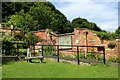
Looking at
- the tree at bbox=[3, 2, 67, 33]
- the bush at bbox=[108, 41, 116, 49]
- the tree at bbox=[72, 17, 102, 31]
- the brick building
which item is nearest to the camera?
the bush at bbox=[108, 41, 116, 49]

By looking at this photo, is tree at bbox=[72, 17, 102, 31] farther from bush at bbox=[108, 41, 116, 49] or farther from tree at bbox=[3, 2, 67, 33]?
bush at bbox=[108, 41, 116, 49]

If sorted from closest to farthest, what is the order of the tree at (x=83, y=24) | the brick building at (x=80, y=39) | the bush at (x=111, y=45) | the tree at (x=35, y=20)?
the bush at (x=111, y=45), the brick building at (x=80, y=39), the tree at (x=35, y=20), the tree at (x=83, y=24)

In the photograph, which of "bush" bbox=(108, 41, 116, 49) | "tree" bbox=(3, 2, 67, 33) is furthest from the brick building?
"tree" bbox=(3, 2, 67, 33)

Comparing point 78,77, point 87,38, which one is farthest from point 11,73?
point 87,38

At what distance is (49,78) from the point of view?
11.0m

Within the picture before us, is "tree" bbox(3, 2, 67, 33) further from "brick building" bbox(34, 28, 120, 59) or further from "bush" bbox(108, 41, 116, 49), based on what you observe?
"bush" bbox(108, 41, 116, 49)

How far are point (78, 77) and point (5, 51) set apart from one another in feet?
30.7

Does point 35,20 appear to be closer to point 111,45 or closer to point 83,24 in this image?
point 83,24

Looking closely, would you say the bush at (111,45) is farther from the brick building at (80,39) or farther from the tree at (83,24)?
the tree at (83,24)

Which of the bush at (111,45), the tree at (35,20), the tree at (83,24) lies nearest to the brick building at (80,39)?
the bush at (111,45)

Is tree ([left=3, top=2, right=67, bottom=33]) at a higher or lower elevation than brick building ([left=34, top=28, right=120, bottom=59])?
higher

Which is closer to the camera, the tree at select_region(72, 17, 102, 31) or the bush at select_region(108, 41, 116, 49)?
the bush at select_region(108, 41, 116, 49)

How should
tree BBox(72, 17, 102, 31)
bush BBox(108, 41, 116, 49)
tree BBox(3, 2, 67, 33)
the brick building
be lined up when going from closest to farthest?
bush BBox(108, 41, 116, 49), the brick building, tree BBox(3, 2, 67, 33), tree BBox(72, 17, 102, 31)

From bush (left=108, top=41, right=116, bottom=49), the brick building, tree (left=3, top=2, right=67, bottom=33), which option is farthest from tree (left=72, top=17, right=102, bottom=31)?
bush (left=108, top=41, right=116, bottom=49)
